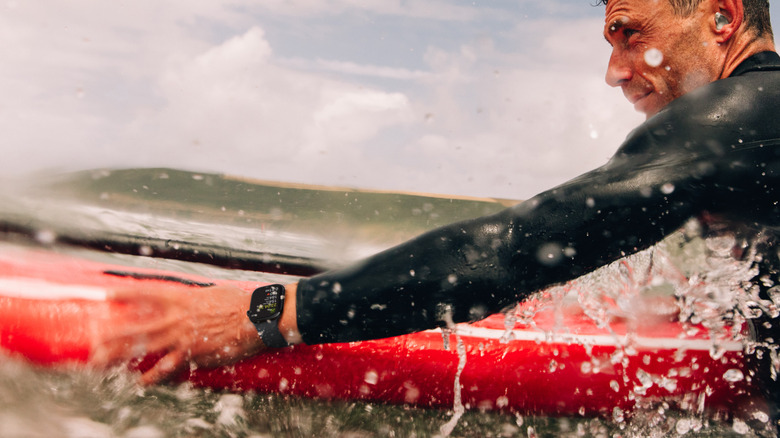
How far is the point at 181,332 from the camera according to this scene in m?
1.57

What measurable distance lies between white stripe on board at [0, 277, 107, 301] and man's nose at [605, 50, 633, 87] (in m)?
1.92

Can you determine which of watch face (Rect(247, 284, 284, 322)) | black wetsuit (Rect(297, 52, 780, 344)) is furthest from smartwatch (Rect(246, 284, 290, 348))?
black wetsuit (Rect(297, 52, 780, 344))

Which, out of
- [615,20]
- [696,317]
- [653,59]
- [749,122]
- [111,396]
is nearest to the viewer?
[749,122]

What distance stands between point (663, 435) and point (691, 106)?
1.11 m

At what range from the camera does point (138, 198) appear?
20.1 metres

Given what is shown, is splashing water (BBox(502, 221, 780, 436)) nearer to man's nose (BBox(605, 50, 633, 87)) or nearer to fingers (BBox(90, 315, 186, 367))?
man's nose (BBox(605, 50, 633, 87))

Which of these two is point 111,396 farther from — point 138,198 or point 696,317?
point 138,198

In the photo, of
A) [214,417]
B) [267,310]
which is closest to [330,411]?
[214,417]

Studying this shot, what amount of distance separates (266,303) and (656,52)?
1458 mm

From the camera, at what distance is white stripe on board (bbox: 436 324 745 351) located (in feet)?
6.46

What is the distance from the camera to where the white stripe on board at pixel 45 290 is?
176 cm

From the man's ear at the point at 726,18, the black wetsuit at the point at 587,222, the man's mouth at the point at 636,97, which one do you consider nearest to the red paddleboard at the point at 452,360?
the black wetsuit at the point at 587,222

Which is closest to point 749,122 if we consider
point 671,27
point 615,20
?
point 671,27

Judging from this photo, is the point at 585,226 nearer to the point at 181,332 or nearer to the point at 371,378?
the point at 371,378
